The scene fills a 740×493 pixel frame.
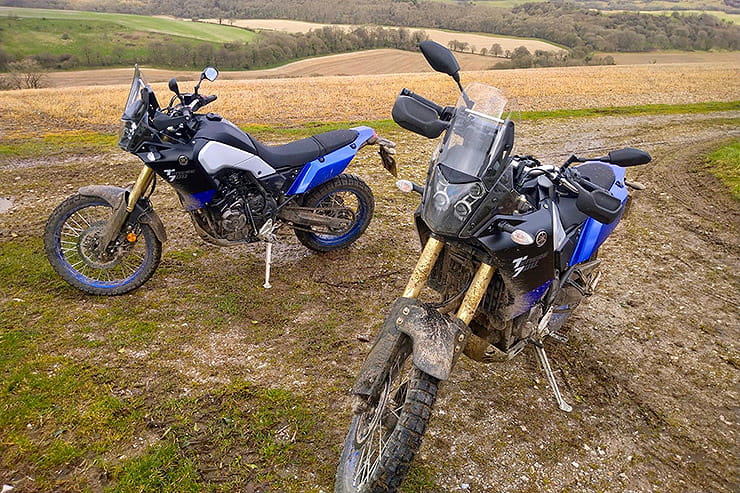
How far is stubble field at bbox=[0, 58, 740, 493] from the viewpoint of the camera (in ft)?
10.8

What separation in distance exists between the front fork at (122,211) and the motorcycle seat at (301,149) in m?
1.10

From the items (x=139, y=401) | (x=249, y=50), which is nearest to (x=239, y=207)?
(x=139, y=401)

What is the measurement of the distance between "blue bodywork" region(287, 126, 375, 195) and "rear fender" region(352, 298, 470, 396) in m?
2.82

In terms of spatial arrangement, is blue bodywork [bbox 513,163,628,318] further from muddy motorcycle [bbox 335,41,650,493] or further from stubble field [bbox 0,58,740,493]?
stubble field [bbox 0,58,740,493]

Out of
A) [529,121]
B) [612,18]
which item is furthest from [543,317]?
[612,18]

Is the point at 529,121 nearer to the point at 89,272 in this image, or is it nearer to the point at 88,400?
the point at 89,272

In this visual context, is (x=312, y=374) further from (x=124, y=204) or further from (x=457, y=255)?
(x=124, y=204)

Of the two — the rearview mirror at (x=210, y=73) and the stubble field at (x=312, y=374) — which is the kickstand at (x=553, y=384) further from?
the rearview mirror at (x=210, y=73)

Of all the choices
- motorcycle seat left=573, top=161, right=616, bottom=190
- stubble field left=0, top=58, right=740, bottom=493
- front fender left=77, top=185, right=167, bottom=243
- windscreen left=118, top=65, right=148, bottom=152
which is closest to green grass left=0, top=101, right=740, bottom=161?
stubble field left=0, top=58, right=740, bottom=493

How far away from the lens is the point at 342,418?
366cm

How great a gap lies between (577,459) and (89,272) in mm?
4784

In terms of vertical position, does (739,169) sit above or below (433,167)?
below

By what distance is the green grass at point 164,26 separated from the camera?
67250 mm

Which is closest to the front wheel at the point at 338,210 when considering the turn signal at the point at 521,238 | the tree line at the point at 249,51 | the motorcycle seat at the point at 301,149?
the motorcycle seat at the point at 301,149
